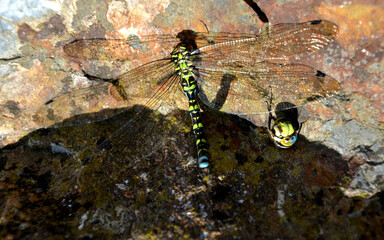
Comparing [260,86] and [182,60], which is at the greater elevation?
[182,60]

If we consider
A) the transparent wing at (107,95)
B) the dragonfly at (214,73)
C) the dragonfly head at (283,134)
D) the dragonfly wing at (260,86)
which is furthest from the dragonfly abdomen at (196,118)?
the dragonfly head at (283,134)

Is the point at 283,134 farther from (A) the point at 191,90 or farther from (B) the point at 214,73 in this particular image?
(A) the point at 191,90

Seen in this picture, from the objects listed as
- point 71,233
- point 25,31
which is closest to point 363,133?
point 71,233

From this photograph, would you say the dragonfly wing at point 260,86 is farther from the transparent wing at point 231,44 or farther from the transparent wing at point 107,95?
the transparent wing at point 107,95

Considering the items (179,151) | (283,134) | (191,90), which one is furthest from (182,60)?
(283,134)

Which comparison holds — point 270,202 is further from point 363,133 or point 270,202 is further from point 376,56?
point 376,56

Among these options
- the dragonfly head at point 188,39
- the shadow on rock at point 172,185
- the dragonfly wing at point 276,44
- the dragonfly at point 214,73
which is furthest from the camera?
the dragonfly head at point 188,39

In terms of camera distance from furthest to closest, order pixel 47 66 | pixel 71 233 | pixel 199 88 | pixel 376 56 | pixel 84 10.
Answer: pixel 199 88 → pixel 47 66 → pixel 84 10 → pixel 376 56 → pixel 71 233
